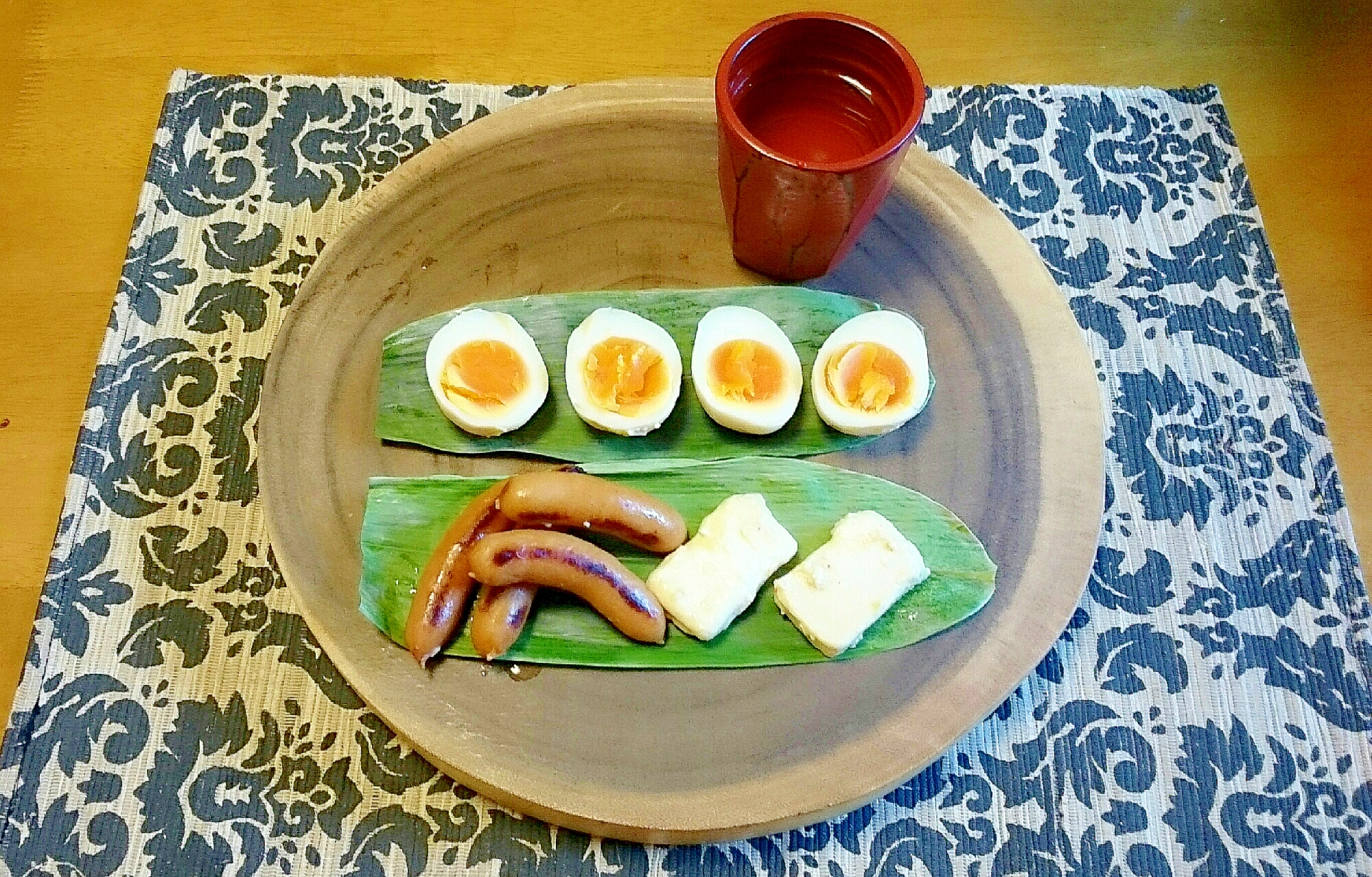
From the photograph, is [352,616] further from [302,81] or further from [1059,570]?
[302,81]

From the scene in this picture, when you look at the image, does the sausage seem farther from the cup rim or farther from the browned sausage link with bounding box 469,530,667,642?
the cup rim

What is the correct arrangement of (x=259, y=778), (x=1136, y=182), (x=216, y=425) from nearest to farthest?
(x=259, y=778) < (x=216, y=425) < (x=1136, y=182)

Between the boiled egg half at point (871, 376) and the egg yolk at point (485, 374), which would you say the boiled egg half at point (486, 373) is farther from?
the boiled egg half at point (871, 376)

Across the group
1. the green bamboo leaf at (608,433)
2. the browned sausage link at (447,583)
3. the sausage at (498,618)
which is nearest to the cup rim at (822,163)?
the green bamboo leaf at (608,433)

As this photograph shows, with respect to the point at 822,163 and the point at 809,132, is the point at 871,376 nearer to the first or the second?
the point at 822,163

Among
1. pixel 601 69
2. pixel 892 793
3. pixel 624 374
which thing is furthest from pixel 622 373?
pixel 601 69

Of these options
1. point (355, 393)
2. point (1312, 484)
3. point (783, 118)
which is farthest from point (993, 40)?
point (355, 393)

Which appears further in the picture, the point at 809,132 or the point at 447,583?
the point at 809,132
